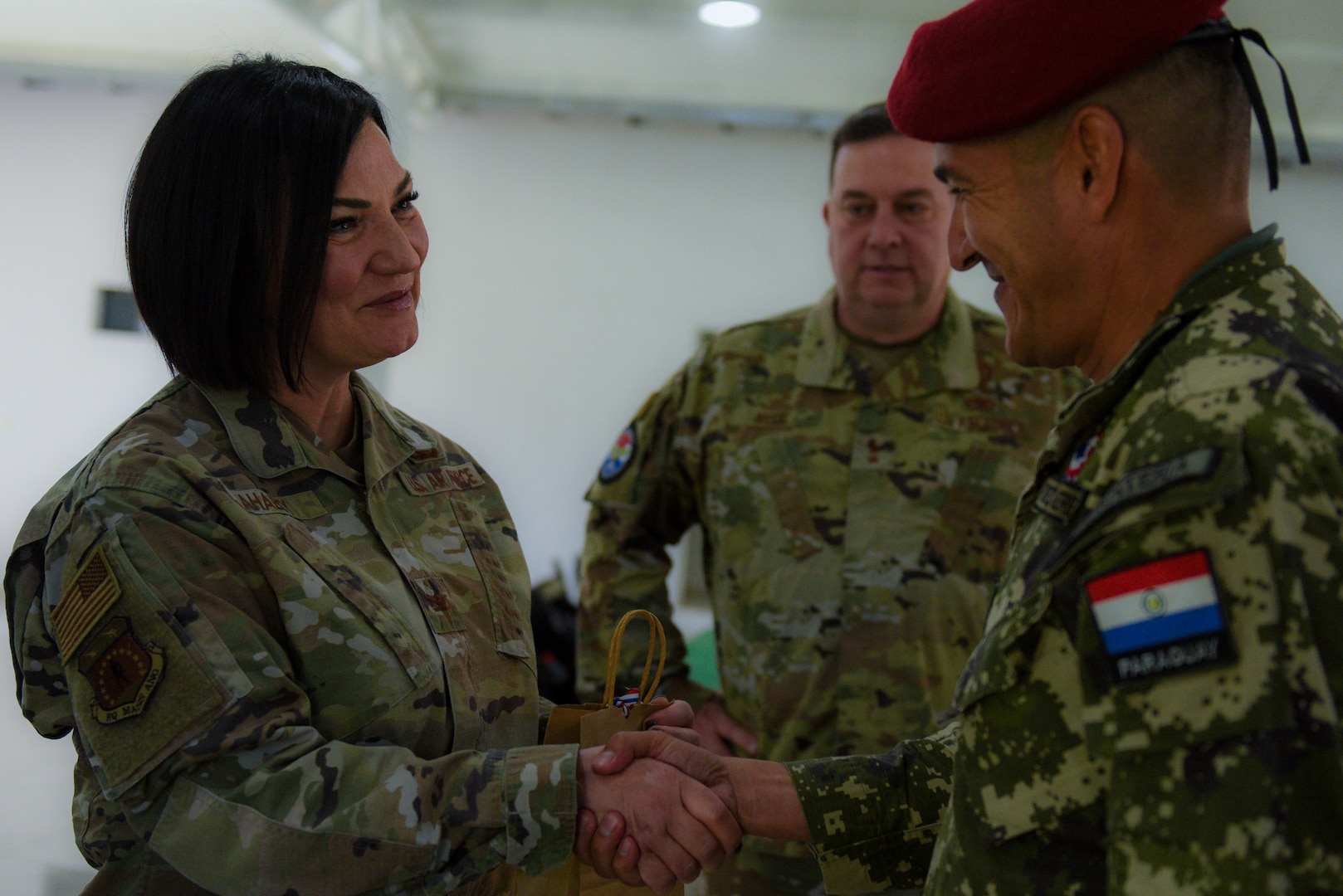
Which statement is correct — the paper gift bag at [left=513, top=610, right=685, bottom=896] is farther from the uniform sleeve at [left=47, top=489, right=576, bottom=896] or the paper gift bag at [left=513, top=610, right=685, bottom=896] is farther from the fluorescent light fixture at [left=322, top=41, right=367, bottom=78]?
the fluorescent light fixture at [left=322, top=41, right=367, bottom=78]

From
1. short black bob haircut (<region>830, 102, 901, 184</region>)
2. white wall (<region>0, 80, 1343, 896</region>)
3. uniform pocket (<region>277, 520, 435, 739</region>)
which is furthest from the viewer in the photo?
white wall (<region>0, 80, 1343, 896</region>)

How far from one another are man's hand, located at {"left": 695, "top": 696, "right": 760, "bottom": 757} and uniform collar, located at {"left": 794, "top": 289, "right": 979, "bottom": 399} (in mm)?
764

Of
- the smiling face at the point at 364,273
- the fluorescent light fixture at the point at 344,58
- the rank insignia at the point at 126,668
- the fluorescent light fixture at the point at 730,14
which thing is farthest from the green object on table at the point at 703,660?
the rank insignia at the point at 126,668

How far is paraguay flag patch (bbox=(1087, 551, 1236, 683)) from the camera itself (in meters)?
0.85

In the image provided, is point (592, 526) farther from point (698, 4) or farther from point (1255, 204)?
point (1255, 204)

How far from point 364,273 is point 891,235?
1.30 metres

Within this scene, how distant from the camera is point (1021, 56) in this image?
111 cm

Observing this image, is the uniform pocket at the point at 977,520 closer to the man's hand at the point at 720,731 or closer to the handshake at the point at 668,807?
the man's hand at the point at 720,731

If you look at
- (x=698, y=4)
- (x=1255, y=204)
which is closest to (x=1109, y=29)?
(x=698, y=4)

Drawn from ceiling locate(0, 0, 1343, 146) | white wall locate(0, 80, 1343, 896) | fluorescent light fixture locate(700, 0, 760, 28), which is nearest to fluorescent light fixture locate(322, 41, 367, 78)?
ceiling locate(0, 0, 1343, 146)

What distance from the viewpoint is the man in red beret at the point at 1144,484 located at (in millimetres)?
841

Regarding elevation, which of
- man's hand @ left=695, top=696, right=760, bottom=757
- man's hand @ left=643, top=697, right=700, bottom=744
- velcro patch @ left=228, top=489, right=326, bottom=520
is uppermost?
velcro patch @ left=228, top=489, right=326, bottom=520

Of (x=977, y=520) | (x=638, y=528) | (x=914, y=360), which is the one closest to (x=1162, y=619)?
(x=977, y=520)

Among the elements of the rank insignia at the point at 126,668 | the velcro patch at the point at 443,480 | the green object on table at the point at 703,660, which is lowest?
the green object on table at the point at 703,660
